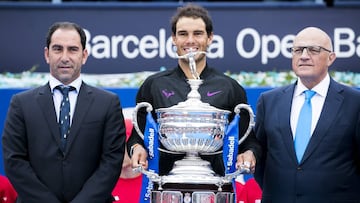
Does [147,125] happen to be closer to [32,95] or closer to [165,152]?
[165,152]

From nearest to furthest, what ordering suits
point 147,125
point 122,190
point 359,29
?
point 147,125 → point 122,190 → point 359,29

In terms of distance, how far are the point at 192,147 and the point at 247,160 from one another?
0.37 metres

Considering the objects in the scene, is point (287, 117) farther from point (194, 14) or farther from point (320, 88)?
point (194, 14)

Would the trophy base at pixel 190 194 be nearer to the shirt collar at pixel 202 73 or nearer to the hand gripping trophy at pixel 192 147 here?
the hand gripping trophy at pixel 192 147

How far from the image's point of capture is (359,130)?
241 inches

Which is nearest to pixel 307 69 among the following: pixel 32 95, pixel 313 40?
pixel 313 40

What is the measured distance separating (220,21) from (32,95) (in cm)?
454

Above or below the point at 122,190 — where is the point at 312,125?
above

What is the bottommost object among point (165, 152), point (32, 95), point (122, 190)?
point (122, 190)

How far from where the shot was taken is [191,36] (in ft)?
20.5

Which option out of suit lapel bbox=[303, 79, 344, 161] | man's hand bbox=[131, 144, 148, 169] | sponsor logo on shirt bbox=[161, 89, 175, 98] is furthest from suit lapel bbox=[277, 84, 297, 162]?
man's hand bbox=[131, 144, 148, 169]

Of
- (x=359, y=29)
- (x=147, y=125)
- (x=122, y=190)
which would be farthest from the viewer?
(x=359, y=29)

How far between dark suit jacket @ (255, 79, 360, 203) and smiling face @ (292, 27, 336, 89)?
0.14m

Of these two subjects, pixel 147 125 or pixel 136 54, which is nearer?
pixel 147 125
